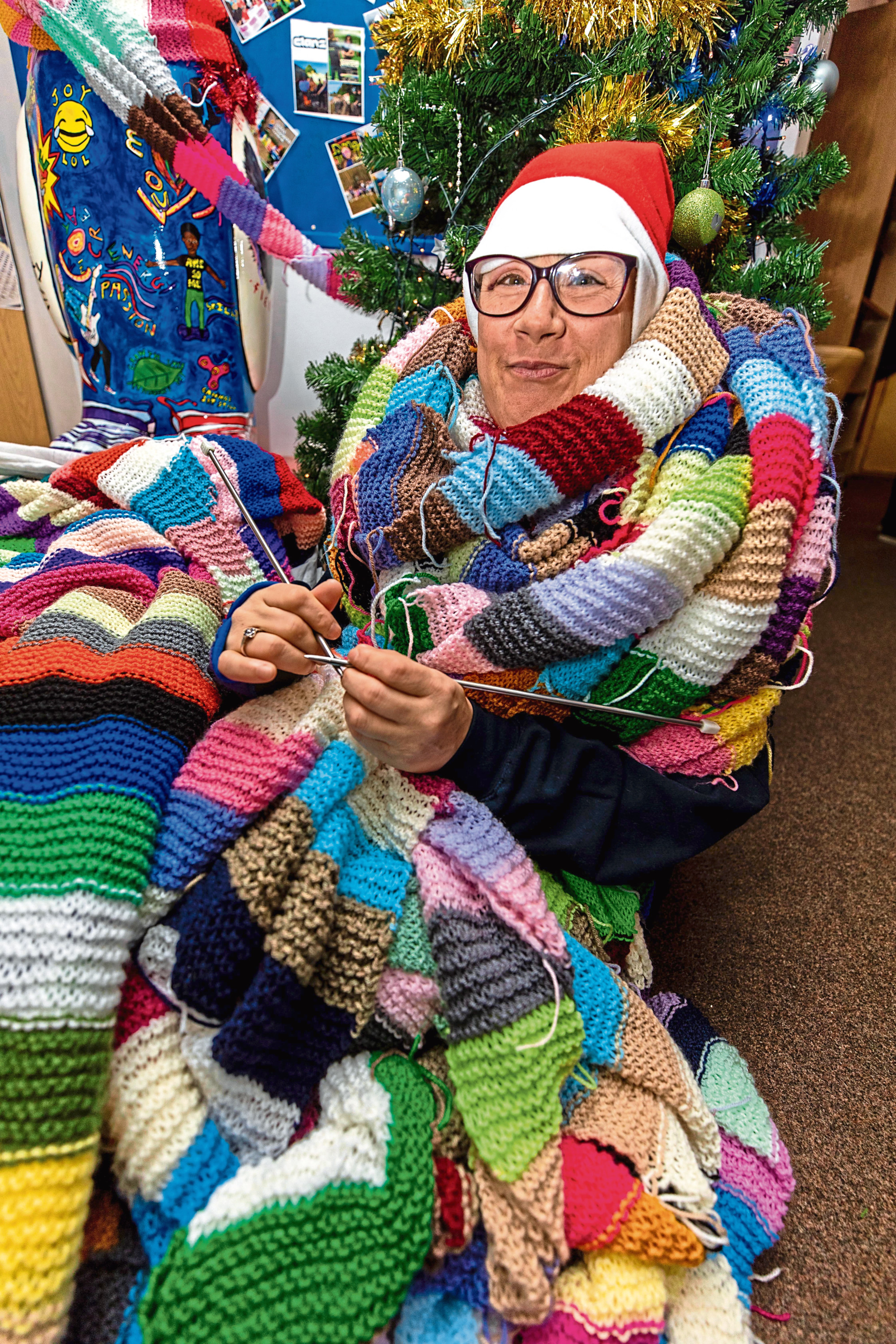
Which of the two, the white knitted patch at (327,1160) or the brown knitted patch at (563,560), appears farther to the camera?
the brown knitted patch at (563,560)

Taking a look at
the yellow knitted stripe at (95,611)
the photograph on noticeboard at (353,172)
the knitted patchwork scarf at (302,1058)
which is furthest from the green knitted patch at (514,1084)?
the photograph on noticeboard at (353,172)

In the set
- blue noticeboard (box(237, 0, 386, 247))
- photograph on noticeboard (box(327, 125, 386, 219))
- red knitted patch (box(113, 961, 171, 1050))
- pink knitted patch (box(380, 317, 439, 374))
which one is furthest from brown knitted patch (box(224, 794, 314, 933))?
photograph on noticeboard (box(327, 125, 386, 219))

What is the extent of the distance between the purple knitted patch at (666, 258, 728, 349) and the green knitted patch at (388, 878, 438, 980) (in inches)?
30.4

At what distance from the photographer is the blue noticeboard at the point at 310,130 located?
143 centimetres

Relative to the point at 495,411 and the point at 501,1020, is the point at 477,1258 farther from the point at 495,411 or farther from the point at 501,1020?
the point at 495,411

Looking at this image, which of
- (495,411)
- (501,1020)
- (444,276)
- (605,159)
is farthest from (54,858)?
(444,276)

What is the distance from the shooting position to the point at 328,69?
4.82 feet

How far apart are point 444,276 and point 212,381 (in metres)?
0.47

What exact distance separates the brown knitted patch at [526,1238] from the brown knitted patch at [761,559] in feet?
1.77

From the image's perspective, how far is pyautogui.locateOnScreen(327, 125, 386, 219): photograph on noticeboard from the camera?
1521 millimetres

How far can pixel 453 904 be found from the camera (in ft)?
2.04

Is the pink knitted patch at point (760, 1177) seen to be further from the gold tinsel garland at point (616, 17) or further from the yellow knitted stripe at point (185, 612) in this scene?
the gold tinsel garland at point (616, 17)

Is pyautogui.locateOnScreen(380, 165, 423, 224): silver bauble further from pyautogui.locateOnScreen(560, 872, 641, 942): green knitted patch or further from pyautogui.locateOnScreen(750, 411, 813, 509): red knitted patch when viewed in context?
pyautogui.locateOnScreen(560, 872, 641, 942): green knitted patch

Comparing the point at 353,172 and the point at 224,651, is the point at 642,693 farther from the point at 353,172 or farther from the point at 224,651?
the point at 353,172
